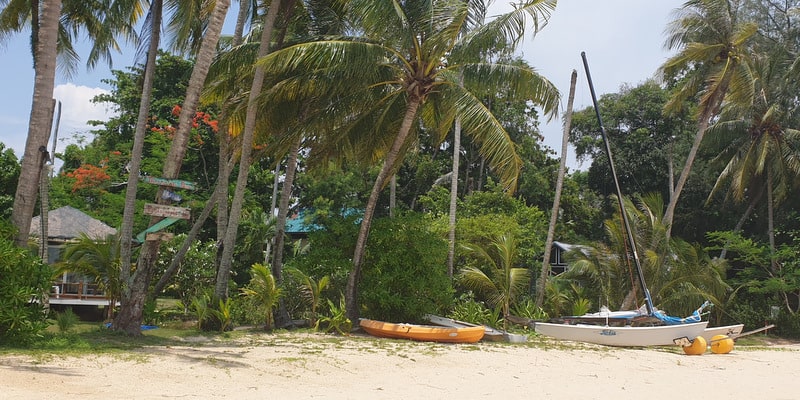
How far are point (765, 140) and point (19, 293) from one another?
25725 millimetres

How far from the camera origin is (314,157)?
17.8 meters

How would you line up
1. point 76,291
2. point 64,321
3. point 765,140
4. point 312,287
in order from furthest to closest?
point 765,140
point 76,291
point 312,287
point 64,321

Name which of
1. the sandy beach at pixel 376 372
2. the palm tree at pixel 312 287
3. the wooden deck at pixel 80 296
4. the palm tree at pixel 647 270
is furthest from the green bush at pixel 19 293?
the palm tree at pixel 647 270

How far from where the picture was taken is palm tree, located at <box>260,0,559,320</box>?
14586 millimetres

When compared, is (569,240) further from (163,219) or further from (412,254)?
(163,219)

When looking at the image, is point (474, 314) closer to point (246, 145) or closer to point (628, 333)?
point (628, 333)

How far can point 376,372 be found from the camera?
416 inches

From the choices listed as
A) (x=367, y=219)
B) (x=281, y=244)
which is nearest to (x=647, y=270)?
(x=367, y=219)

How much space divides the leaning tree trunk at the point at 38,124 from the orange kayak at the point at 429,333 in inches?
292

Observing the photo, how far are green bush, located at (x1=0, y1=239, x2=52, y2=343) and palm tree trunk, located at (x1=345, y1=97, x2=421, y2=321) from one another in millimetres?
7120

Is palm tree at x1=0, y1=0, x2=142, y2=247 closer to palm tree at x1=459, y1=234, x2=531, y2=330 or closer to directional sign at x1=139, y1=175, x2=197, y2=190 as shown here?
directional sign at x1=139, y1=175, x2=197, y2=190

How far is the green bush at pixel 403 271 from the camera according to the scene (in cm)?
1636

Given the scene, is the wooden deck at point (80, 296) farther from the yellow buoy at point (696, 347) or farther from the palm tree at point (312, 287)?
the yellow buoy at point (696, 347)

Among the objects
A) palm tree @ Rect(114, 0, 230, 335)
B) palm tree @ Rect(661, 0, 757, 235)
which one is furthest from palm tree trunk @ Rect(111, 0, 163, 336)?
palm tree @ Rect(661, 0, 757, 235)
